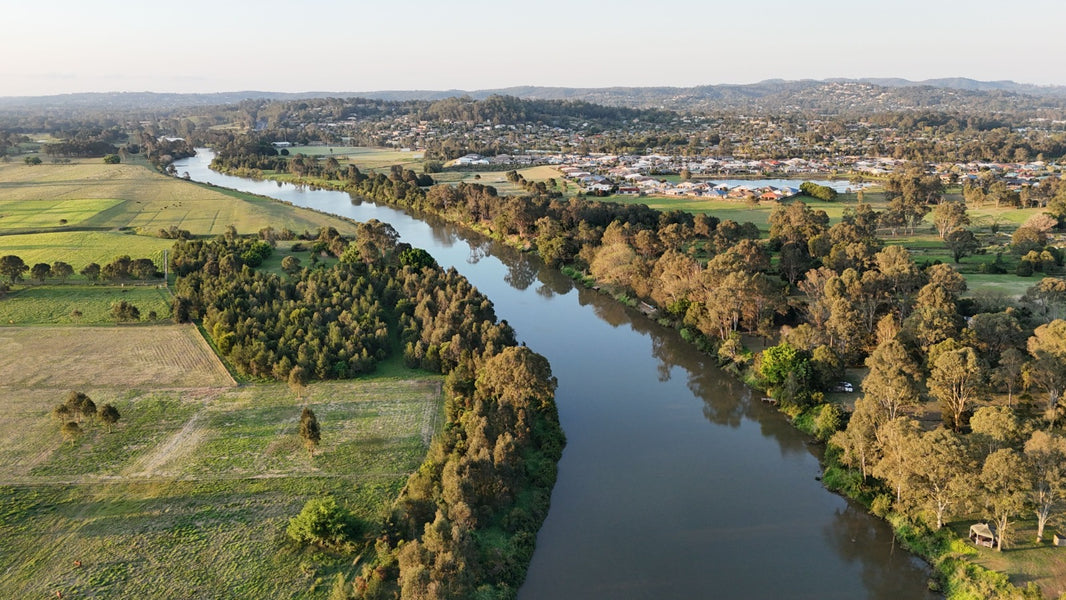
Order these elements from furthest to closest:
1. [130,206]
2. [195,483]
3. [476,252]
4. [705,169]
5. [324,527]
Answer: [705,169] → [130,206] → [476,252] → [195,483] → [324,527]

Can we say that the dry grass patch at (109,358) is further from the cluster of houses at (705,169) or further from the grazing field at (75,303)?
the cluster of houses at (705,169)

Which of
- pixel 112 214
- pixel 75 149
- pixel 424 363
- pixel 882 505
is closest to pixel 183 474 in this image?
pixel 424 363

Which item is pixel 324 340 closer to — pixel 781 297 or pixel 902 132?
pixel 781 297

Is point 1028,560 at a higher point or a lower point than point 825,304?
lower

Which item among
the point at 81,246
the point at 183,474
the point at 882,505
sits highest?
the point at 81,246

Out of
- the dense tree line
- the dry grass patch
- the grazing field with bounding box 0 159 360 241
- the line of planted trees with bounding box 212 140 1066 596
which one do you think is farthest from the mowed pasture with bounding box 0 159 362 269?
the line of planted trees with bounding box 212 140 1066 596

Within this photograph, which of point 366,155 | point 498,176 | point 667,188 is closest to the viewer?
point 667,188

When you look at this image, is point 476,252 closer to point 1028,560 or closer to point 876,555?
point 876,555
